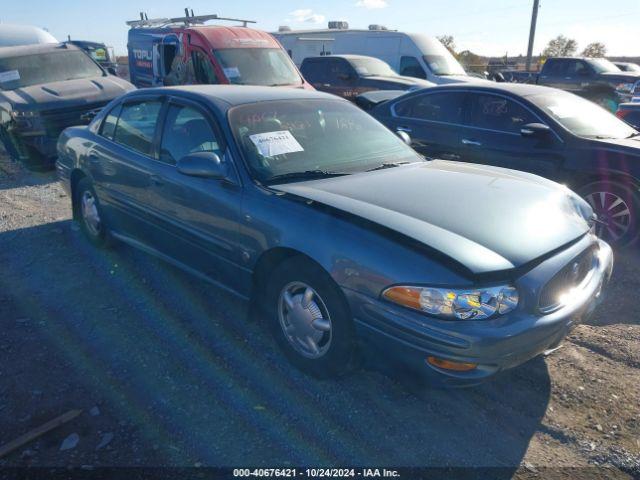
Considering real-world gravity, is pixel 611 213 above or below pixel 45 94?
below

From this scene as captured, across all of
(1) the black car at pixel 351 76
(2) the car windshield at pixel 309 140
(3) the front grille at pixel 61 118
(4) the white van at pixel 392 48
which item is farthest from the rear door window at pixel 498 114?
(4) the white van at pixel 392 48

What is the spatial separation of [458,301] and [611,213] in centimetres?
357

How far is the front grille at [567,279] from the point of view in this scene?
102 inches

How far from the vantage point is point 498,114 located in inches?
233

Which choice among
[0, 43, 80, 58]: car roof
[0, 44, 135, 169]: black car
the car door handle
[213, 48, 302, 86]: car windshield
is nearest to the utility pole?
[213, 48, 302, 86]: car windshield

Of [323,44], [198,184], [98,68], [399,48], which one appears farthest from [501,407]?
[323,44]

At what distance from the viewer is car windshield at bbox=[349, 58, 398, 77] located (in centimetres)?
1259

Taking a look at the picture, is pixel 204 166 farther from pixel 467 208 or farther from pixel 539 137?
pixel 539 137

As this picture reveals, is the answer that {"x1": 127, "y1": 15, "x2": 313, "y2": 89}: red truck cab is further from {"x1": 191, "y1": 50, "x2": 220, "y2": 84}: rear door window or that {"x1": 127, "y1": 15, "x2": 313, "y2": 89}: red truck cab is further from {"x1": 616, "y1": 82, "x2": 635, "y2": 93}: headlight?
{"x1": 616, "y1": 82, "x2": 635, "y2": 93}: headlight

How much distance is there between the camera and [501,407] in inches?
113

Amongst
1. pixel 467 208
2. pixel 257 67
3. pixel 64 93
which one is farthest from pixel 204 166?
pixel 257 67

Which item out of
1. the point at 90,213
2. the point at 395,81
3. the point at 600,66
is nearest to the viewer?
the point at 90,213

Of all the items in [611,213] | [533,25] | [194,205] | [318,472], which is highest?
[533,25]

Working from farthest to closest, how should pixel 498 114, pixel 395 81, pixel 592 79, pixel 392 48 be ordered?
1. pixel 592 79
2. pixel 392 48
3. pixel 395 81
4. pixel 498 114
